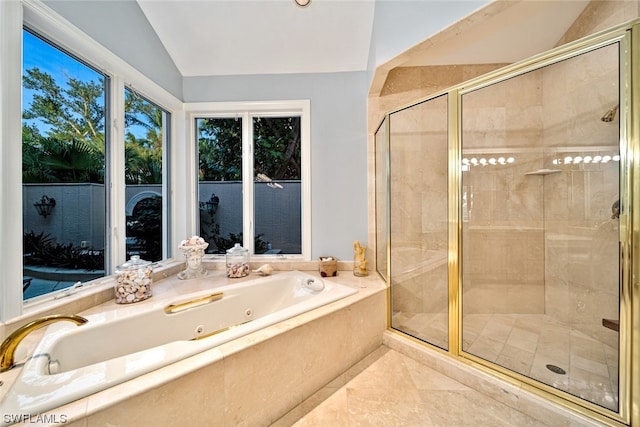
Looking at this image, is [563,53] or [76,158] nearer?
[563,53]

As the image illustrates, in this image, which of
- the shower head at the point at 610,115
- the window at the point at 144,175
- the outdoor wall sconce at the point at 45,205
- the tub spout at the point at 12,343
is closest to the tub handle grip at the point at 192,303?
the tub spout at the point at 12,343

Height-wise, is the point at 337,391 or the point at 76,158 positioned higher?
the point at 76,158

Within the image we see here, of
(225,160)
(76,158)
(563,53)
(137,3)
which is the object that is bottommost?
(76,158)

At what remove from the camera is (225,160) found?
2547 millimetres

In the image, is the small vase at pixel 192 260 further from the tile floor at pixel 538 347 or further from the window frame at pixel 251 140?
the tile floor at pixel 538 347

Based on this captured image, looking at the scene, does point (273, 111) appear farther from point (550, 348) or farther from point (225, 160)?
point (550, 348)

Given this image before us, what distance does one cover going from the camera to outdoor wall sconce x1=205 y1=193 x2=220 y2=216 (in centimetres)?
254

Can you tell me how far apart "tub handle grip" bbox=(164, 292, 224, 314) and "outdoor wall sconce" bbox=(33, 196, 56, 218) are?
0.86 m

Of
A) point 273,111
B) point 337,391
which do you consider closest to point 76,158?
point 273,111

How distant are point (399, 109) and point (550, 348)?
2.16m

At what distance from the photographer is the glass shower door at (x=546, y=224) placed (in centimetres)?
149

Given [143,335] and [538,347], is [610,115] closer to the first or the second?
[538,347]

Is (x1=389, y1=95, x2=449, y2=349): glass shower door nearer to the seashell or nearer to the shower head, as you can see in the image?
the shower head

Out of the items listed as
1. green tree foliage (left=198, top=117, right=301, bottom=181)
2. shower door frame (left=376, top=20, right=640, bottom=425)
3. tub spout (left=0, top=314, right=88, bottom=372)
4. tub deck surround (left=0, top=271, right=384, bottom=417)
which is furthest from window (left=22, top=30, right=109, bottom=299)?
shower door frame (left=376, top=20, right=640, bottom=425)
